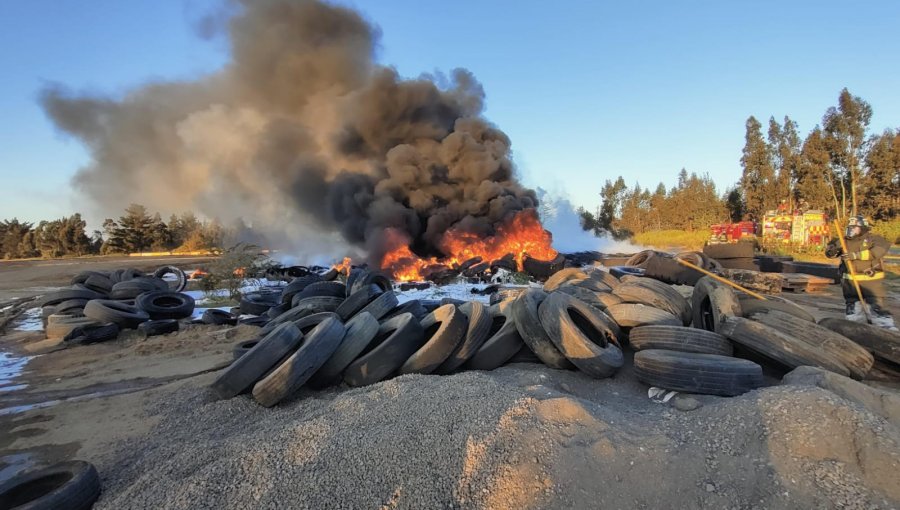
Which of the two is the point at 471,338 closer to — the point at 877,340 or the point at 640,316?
the point at 640,316

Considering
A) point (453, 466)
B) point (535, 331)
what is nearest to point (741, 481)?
point (453, 466)

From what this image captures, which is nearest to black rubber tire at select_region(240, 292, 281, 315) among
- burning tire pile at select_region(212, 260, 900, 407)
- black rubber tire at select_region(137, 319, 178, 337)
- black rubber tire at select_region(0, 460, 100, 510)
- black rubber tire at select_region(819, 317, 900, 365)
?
black rubber tire at select_region(137, 319, 178, 337)

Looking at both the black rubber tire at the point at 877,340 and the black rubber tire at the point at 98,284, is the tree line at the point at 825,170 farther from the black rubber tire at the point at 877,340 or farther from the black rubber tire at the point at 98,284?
the black rubber tire at the point at 98,284

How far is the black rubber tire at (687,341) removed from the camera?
4.66m

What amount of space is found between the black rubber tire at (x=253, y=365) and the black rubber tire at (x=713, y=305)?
471cm

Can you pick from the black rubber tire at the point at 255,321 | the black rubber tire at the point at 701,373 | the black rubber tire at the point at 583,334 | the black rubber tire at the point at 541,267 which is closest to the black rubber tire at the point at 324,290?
the black rubber tire at the point at 255,321

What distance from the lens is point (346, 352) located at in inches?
203

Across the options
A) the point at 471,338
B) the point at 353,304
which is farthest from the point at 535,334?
the point at 353,304

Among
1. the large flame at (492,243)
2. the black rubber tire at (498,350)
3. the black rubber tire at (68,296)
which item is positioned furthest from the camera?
the large flame at (492,243)

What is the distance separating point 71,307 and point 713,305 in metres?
12.4

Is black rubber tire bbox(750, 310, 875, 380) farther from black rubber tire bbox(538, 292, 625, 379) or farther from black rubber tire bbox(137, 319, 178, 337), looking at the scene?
black rubber tire bbox(137, 319, 178, 337)

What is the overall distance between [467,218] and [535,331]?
1787 cm

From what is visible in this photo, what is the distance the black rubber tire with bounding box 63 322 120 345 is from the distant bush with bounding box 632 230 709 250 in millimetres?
31903

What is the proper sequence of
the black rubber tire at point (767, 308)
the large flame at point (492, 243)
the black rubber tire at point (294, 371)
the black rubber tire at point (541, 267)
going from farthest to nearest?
1. the large flame at point (492, 243)
2. the black rubber tire at point (541, 267)
3. the black rubber tire at point (767, 308)
4. the black rubber tire at point (294, 371)
